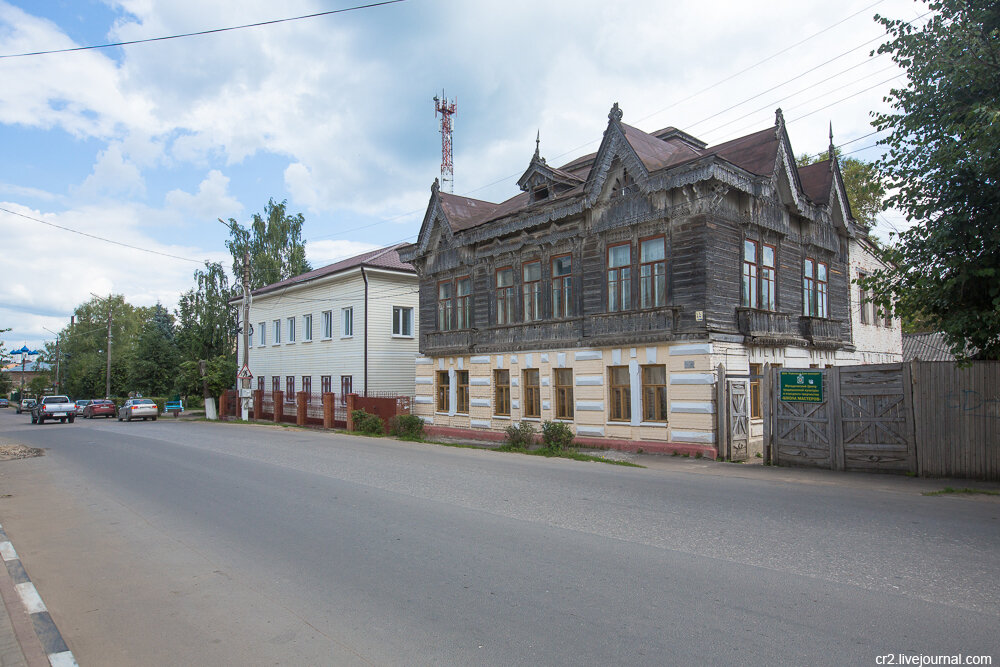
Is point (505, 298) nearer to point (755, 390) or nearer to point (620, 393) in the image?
point (620, 393)

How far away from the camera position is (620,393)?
19578mm

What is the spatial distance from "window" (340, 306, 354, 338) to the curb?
1068 inches

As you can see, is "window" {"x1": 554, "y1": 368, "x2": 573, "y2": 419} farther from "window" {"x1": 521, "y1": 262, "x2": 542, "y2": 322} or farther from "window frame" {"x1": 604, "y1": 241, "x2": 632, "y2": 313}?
"window frame" {"x1": 604, "y1": 241, "x2": 632, "y2": 313}

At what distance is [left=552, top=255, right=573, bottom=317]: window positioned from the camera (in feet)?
70.5

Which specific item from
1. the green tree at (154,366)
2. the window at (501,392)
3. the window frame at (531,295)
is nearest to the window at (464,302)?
the window at (501,392)

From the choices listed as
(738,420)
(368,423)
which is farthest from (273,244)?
(738,420)

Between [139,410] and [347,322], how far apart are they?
54.2ft

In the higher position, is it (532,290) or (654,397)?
(532,290)

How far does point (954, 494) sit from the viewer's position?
1085cm

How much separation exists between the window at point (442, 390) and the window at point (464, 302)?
7.97 ft

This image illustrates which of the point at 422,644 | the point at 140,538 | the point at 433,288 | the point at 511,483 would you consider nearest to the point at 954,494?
the point at 511,483

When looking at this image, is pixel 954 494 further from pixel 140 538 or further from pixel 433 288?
pixel 433 288

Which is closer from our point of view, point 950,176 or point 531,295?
point 950,176

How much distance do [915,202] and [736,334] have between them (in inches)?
273
